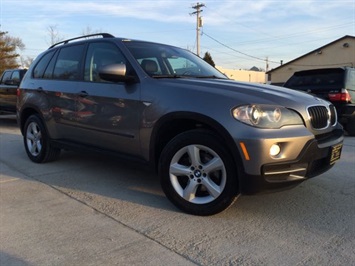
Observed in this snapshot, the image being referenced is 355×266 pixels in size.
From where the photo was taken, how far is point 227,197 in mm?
3432

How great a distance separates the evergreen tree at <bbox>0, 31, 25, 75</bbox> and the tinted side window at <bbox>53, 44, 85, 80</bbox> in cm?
4625

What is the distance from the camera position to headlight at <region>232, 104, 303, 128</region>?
128 inches

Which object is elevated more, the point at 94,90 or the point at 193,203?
the point at 94,90

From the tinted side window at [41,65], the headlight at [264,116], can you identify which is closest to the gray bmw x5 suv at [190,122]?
the headlight at [264,116]

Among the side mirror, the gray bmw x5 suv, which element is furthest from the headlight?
the side mirror

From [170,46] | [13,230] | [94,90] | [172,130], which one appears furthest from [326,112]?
[13,230]

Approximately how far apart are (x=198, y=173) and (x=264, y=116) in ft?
2.69

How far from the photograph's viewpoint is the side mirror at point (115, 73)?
3961 millimetres

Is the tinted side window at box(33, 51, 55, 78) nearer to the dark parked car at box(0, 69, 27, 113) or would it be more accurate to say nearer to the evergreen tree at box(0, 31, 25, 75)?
the dark parked car at box(0, 69, 27, 113)

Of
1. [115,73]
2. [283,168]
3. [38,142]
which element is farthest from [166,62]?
[38,142]

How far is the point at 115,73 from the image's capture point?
3.96m

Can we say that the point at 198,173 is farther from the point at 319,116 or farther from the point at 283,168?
the point at 319,116

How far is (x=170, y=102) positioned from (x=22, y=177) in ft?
8.44

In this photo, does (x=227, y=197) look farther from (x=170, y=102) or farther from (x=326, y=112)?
(x=326, y=112)
